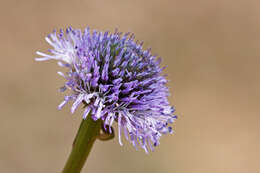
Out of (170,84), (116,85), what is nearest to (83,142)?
(116,85)

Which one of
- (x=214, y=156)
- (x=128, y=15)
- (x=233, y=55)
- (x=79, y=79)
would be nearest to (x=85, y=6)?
(x=128, y=15)

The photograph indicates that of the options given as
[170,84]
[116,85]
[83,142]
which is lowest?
[83,142]

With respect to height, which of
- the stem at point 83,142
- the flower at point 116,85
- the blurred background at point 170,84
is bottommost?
the stem at point 83,142

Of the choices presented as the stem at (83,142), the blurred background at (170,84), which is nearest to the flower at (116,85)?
the stem at (83,142)

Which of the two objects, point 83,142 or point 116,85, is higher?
point 116,85

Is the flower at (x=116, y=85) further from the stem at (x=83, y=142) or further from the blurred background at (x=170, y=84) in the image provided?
the blurred background at (x=170, y=84)

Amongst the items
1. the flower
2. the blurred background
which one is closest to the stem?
the flower

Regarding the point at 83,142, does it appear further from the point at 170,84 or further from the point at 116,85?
the point at 170,84
